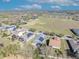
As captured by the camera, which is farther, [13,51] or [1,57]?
[13,51]

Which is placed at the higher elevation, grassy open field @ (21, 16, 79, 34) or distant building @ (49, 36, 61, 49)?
distant building @ (49, 36, 61, 49)

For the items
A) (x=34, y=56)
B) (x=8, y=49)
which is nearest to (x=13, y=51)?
(x=8, y=49)

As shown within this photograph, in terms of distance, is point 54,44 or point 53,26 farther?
point 53,26

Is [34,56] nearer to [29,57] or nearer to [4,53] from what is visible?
[29,57]

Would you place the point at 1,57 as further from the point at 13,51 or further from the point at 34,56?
the point at 34,56

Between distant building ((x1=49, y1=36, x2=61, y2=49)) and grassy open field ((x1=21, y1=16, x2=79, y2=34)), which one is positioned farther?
grassy open field ((x1=21, y1=16, x2=79, y2=34))

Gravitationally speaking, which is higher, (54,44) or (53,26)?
(54,44)

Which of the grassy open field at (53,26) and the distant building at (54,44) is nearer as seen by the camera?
the distant building at (54,44)

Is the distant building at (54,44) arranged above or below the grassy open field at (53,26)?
above

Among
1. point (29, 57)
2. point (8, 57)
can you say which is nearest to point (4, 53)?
point (8, 57)
